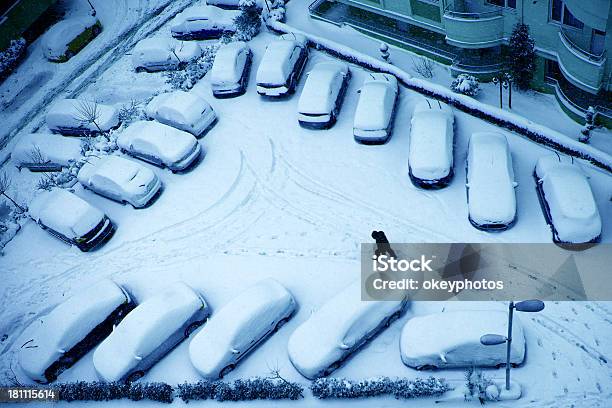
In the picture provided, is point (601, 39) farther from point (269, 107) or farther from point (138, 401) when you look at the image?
point (138, 401)

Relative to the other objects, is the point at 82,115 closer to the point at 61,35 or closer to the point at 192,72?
the point at 192,72

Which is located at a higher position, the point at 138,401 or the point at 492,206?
the point at 492,206

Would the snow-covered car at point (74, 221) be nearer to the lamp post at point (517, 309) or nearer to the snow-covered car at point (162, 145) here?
the snow-covered car at point (162, 145)

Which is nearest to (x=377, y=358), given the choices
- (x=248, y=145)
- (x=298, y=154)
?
(x=298, y=154)

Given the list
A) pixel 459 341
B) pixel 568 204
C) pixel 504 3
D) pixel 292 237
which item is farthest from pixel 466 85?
pixel 459 341

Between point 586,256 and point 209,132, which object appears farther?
point 209,132

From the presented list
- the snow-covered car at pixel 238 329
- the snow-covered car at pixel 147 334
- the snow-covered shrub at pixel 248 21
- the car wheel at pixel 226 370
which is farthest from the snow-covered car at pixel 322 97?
the car wheel at pixel 226 370
